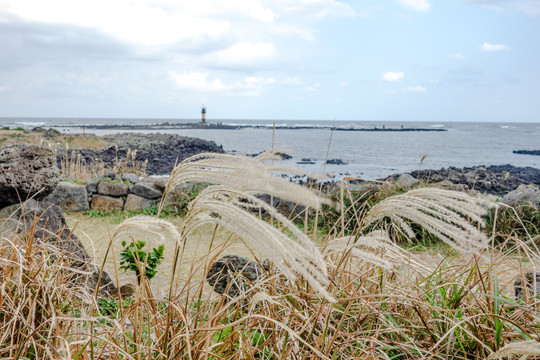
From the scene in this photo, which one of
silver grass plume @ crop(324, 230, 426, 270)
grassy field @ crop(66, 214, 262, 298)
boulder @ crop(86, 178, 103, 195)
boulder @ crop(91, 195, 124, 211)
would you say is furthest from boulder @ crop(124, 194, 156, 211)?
silver grass plume @ crop(324, 230, 426, 270)

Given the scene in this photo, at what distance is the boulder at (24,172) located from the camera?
193 inches

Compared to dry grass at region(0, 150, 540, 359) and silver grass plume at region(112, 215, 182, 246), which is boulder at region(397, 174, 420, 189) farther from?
silver grass plume at region(112, 215, 182, 246)

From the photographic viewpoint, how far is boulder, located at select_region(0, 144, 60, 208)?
16.1ft

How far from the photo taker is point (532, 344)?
115 cm

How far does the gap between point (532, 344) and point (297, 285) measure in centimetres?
Answer: 116

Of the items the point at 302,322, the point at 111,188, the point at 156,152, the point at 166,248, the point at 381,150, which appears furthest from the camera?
the point at 381,150

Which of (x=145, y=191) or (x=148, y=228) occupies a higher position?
(x=148, y=228)

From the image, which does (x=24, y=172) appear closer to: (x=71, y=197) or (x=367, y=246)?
(x=71, y=197)

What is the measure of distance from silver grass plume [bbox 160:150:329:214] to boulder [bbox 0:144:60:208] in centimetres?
409

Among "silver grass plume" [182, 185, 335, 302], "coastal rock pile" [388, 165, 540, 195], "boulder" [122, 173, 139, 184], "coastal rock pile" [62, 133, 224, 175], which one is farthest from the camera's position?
"coastal rock pile" [62, 133, 224, 175]

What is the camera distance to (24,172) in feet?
16.5

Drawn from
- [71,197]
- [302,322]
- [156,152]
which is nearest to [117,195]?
[71,197]

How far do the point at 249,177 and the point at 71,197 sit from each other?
8.74 meters

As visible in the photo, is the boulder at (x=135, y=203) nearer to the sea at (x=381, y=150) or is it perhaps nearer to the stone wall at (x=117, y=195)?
the stone wall at (x=117, y=195)
